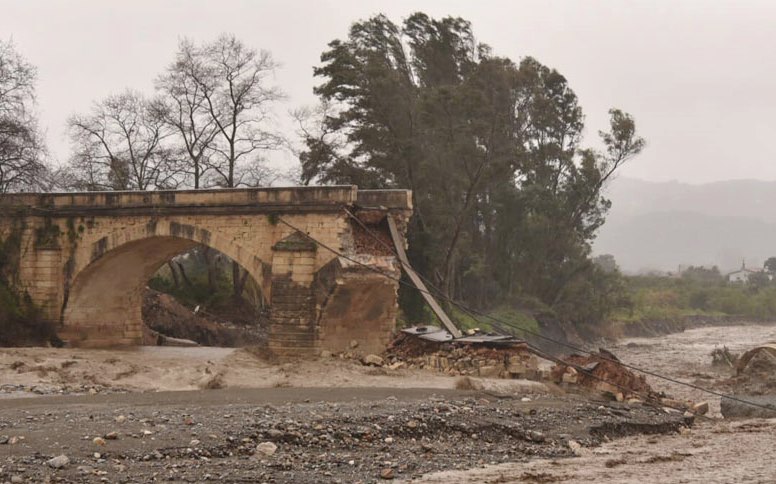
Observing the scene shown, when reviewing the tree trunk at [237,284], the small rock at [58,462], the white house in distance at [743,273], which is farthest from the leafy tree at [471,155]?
the white house in distance at [743,273]

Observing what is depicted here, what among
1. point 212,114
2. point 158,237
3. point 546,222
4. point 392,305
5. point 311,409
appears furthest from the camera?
point 546,222

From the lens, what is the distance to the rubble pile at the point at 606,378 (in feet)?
57.9

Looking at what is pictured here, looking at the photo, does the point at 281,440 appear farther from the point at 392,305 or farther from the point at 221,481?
the point at 392,305

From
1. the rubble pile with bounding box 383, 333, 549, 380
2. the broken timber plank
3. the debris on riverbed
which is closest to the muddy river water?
the rubble pile with bounding box 383, 333, 549, 380

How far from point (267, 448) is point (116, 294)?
1500cm

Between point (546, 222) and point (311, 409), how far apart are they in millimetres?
26669

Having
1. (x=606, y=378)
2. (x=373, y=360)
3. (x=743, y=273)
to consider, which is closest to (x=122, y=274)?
(x=373, y=360)

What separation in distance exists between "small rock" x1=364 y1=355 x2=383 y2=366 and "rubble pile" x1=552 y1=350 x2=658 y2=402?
3622 millimetres

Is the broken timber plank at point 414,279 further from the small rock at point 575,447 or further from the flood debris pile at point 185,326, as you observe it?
the flood debris pile at point 185,326

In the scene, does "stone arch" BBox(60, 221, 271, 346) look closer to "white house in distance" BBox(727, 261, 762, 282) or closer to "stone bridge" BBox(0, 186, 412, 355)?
"stone bridge" BBox(0, 186, 412, 355)

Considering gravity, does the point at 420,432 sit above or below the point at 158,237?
below

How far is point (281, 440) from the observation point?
37.6 feet

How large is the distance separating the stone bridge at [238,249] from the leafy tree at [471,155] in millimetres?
9133

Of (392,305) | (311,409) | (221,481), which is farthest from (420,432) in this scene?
(392,305)
